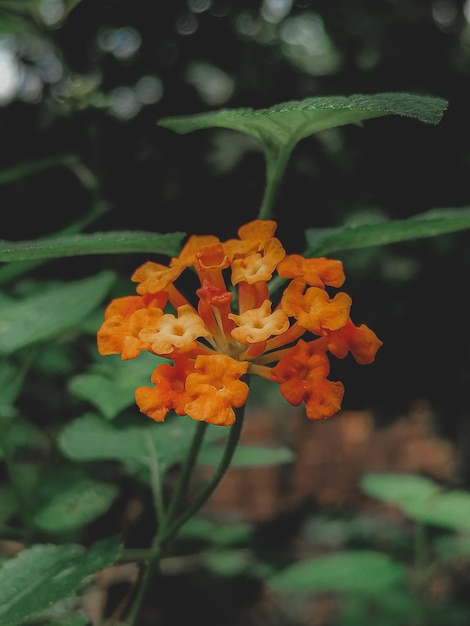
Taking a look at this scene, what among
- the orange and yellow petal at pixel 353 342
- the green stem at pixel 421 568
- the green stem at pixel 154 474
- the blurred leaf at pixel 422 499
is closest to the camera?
the orange and yellow petal at pixel 353 342

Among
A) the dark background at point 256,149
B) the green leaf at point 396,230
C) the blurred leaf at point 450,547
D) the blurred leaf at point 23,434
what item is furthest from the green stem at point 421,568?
the green leaf at point 396,230

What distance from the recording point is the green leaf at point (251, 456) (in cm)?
104

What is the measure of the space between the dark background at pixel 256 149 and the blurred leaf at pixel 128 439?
0.43 metres

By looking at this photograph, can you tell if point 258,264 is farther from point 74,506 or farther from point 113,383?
point 74,506

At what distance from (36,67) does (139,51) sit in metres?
0.25

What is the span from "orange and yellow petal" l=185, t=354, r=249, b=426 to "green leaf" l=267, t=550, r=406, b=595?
0.88 metres

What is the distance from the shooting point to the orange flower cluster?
23.1 inches

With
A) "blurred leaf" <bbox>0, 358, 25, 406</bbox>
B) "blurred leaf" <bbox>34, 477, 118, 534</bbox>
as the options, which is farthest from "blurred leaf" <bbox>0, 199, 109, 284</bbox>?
"blurred leaf" <bbox>34, 477, 118, 534</bbox>

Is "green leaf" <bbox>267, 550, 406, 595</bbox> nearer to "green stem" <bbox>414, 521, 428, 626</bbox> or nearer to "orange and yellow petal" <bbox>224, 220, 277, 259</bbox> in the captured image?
"green stem" <bbox>414, 521, 428, 626</bbox>

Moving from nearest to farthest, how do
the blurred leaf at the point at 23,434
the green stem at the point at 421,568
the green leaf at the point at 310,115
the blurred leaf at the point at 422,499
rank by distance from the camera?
the green leaf at the point at 310,115, the blurred leaf at the point at 23,434, the blurred leaf at the point at 422,499, the green stem at the point at 421,568

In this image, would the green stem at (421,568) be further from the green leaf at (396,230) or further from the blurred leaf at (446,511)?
the green leaf at (396,230)

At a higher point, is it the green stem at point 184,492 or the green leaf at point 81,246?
the green leaf at point 81,246

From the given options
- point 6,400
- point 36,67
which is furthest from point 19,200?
point 6,400

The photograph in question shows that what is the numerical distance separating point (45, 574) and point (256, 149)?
Answer: 1084 millimetres
